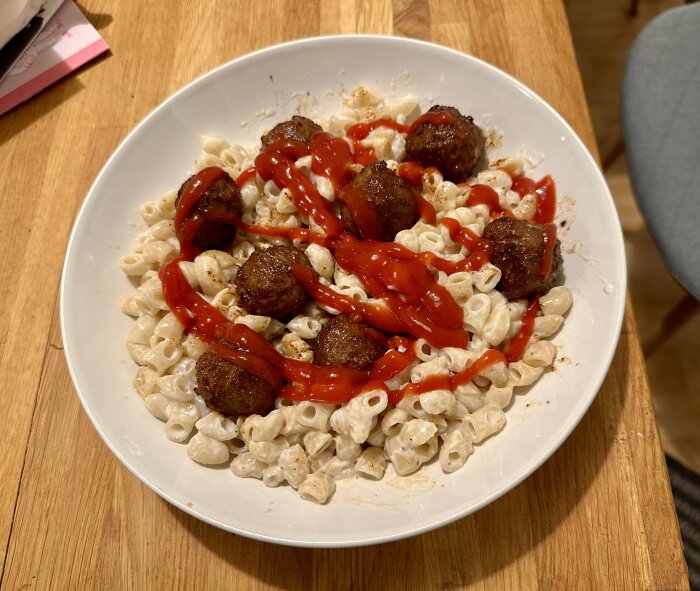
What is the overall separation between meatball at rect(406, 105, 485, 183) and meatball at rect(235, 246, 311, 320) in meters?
0.45

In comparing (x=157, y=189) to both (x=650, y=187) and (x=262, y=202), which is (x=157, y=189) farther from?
(x=650, y=187)

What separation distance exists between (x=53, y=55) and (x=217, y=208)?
1.14 m

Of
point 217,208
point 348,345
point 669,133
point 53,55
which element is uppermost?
point 53,55

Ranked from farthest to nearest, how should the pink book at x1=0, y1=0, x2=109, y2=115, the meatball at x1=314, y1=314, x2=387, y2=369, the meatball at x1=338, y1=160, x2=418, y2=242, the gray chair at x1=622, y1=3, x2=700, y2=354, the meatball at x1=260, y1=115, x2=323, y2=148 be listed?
1. the pink book at x1=0, y1=0, x2=109, y2=115
2. the gray chair at x1=622, y1=3, x2=700, y2=354
3. the meatball at x1=260, y1=115, x2=323, y2=148
4. the meatball at x1=338, y1=160, x2=418, y2=242
5. the meatball at x1=314, y1=314, x2=387, y2=369

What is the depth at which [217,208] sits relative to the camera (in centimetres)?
150

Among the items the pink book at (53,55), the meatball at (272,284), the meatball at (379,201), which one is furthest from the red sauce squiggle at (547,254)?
the pink book at (53,55)

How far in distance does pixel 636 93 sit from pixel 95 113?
1865 mm

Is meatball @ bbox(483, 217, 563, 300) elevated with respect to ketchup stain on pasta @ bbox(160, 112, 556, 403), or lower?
lower

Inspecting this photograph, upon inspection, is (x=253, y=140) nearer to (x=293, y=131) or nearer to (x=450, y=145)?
(x=293, y=131)

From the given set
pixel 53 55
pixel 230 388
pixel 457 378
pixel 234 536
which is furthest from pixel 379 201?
pixel 53 55

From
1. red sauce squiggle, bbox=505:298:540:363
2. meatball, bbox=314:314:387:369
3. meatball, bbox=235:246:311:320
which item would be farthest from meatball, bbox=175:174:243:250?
red sauce squiggle, bbox=505:298:540:363

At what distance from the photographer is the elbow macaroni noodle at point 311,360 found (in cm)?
128

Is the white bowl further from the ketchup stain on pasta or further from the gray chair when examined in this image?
the gray chair

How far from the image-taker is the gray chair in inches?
70.6
